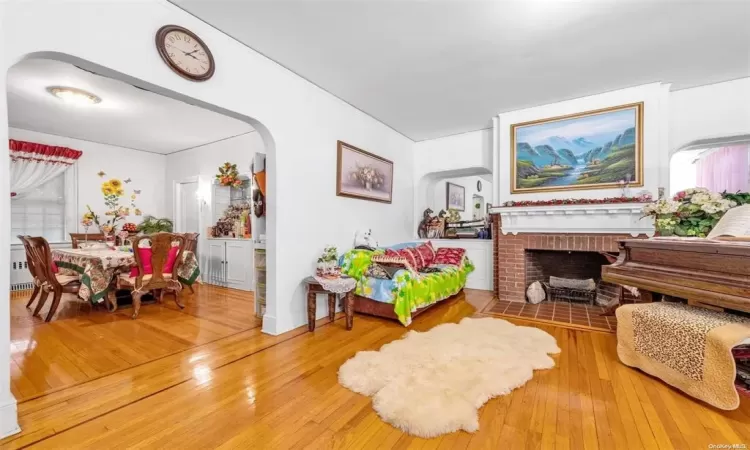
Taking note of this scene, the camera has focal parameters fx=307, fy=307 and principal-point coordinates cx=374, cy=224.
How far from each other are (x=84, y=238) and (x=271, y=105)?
14.8 ft

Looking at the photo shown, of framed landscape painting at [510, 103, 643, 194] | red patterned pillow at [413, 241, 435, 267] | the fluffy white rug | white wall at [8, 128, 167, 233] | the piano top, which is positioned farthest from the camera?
white wall at [8, 128, 167, 233]

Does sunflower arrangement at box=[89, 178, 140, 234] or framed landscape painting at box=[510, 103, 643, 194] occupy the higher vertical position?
framed landscape painting at box=[510, 103, 643, 194]

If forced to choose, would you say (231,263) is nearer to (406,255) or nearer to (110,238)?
(110,238)

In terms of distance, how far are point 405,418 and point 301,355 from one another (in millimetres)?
1139

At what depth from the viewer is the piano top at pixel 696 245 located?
174 centimetres

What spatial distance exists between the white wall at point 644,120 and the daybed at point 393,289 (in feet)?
5.86

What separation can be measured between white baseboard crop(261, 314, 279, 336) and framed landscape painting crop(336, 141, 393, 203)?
1.60 metres

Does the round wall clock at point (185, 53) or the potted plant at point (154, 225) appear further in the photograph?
the potted plant at point (154, 225)

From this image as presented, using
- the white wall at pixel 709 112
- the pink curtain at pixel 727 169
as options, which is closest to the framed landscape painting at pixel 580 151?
the white wall at pixel 709 112

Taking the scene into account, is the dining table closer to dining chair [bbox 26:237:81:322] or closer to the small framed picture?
dining chair [bbox 26:237:81:322]

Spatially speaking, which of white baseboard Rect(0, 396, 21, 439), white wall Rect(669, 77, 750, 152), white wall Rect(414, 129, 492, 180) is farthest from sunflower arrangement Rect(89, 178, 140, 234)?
white wall Rect(669, 77, 750, 152)

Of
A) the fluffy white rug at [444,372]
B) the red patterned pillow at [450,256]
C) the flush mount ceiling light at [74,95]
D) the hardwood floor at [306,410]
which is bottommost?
the hardwood floor at [306,410]

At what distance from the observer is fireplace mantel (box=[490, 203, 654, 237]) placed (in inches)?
137

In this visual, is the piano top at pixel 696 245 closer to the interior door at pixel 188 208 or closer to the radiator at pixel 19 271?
the interior door at pixel 188 208
